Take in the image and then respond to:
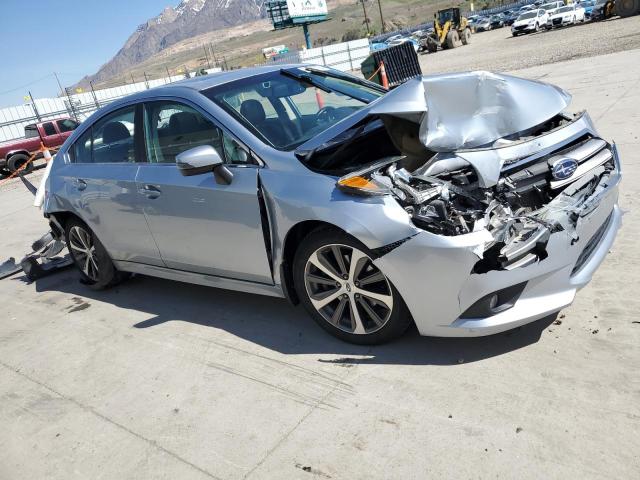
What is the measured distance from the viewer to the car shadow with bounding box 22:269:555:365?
316cm

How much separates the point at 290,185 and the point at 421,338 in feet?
4.00

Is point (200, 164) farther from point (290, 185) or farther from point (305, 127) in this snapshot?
point (305, 127)

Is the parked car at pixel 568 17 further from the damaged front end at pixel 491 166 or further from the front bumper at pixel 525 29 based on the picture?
the damaged front end at pixel 491 166

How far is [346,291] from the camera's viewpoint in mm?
3230

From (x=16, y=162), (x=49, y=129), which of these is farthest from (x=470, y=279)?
(x=49, y=129)

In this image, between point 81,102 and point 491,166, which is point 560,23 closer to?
point 81,102

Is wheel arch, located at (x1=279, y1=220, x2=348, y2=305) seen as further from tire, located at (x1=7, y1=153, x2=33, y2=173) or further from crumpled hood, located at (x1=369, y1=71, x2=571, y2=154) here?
tire, located at (x1=7, y1=153, x2=33, y2=173)

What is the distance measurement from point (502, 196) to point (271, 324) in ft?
6.09

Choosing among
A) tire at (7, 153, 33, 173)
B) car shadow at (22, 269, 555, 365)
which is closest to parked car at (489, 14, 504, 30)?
tire at (7, 153, 33, 173)

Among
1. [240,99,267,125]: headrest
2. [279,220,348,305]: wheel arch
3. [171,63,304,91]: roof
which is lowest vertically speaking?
[279,220,348,305]: wheel arch

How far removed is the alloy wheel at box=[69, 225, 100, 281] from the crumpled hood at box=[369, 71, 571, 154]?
10.6 feet

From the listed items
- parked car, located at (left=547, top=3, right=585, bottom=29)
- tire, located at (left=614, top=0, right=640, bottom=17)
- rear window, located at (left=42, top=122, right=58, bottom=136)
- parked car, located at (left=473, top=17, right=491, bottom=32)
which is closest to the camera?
rear window, located at (left=42, top=122, right=58, bottom=136)

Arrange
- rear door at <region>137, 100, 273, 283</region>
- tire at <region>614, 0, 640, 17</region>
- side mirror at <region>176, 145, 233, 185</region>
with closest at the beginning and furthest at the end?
side mirror at <region>176, 145, 233, 185</region> < rear door at <region>137, 100, 273, 283</region> < tire at <region>614, 0, 640, 17</region>

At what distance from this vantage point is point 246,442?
2807 mm
